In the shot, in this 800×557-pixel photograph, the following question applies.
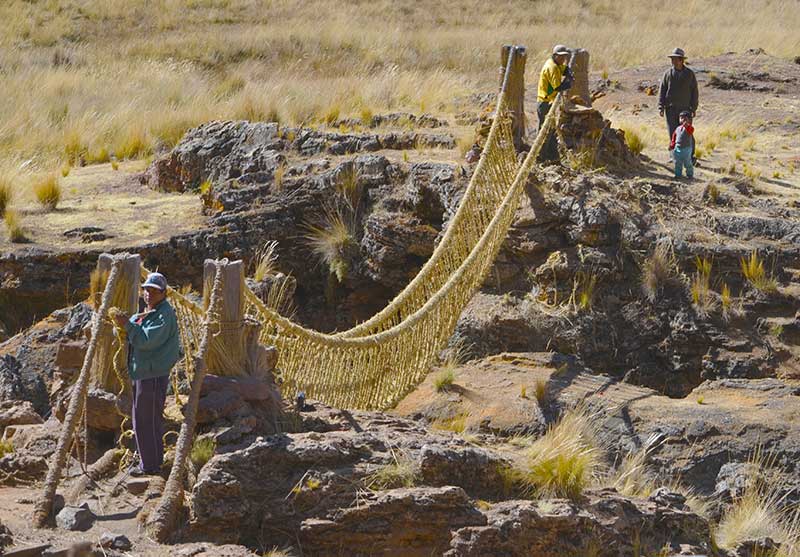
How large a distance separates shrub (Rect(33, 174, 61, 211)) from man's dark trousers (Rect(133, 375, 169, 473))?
696 cm

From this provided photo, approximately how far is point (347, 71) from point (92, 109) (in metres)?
5.64

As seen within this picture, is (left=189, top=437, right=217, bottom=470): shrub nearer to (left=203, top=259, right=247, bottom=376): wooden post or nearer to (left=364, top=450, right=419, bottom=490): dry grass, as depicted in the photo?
(left=203, top=259, right=247, bottom=376): wooden post

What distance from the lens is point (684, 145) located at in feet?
38.1

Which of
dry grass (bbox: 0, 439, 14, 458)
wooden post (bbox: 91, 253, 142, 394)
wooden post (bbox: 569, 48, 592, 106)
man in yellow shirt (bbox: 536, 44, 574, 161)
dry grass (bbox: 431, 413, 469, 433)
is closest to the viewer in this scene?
wooden post (bbox: 91, 253, 142, 394)

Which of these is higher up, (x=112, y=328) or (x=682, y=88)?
(x=682, y=88)

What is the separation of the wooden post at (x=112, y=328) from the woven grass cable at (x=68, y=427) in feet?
0.21

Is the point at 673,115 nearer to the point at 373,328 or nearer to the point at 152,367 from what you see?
the point at 373,328

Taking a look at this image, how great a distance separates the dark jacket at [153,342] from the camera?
18.4ft

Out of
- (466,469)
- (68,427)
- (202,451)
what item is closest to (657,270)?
(466,469)

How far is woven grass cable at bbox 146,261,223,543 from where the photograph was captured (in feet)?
16.8

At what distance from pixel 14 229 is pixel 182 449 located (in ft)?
21.1

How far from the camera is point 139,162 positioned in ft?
47.4

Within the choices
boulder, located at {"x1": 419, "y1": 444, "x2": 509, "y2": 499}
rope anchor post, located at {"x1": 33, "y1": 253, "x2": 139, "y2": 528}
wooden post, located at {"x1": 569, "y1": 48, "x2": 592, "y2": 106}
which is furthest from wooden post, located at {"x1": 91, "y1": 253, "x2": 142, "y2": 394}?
wooden post, located at {"x1": 569, "y1": 48, "x2": 592, "y2": 106}

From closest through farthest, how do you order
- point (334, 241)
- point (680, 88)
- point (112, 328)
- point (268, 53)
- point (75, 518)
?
point (75, 518) < point (112, 328) < point (334, 241) < point (680, 88) < point (268, 53)
